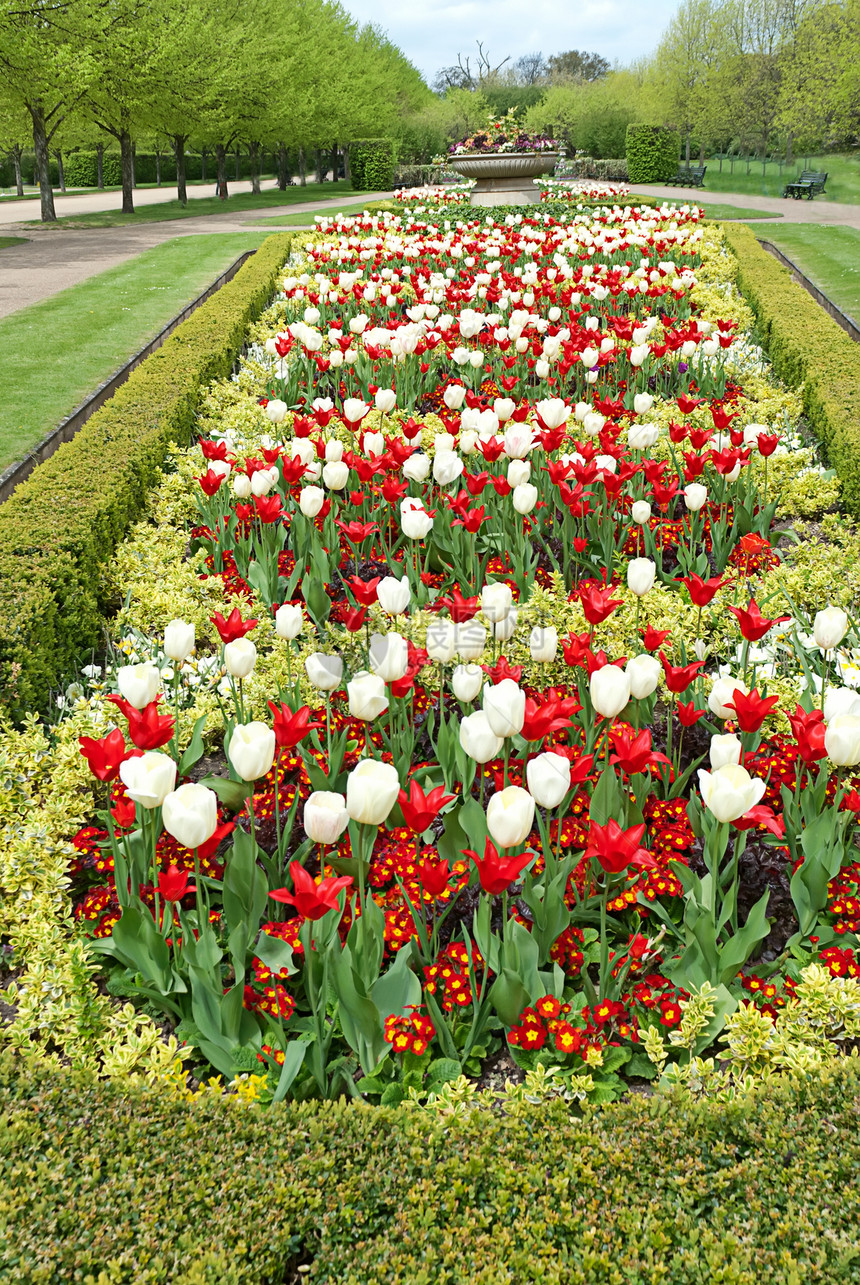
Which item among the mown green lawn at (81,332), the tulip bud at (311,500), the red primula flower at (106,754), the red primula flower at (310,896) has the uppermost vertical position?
the mown green lawn at (81,332)

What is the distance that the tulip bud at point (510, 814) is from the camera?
2.15 m

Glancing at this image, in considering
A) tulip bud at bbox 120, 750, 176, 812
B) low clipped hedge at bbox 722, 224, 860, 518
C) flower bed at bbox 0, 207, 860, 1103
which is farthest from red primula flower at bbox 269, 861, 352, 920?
low clipped hedge at bbox 722, 224, 860, 518

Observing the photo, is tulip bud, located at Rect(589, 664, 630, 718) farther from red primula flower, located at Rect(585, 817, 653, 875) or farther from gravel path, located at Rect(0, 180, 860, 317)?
gravel path, located at Rect(0, 180, 860, 317)

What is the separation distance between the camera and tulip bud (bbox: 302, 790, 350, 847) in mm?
2205

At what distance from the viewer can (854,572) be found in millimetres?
4906

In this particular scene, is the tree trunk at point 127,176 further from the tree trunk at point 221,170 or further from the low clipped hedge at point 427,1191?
the low clipped hedge at point 427,1191

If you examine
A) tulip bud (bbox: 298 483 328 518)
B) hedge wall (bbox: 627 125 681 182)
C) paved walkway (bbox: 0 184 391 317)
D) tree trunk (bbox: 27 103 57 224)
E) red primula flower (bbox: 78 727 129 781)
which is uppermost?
hedge wall (bbox: 627 125 681 182)

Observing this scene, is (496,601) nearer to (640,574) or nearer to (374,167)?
(640,574)

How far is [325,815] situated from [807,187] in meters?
35.2

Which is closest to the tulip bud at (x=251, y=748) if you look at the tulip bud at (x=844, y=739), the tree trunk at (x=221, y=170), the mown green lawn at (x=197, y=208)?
the tulip bud at (x=844, y=739)

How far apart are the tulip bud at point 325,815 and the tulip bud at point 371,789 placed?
33 millimetres

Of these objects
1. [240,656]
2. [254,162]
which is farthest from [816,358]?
[254,162]

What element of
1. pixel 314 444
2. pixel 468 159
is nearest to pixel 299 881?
pixel 314 444

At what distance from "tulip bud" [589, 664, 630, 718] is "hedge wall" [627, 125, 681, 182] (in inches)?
1637
